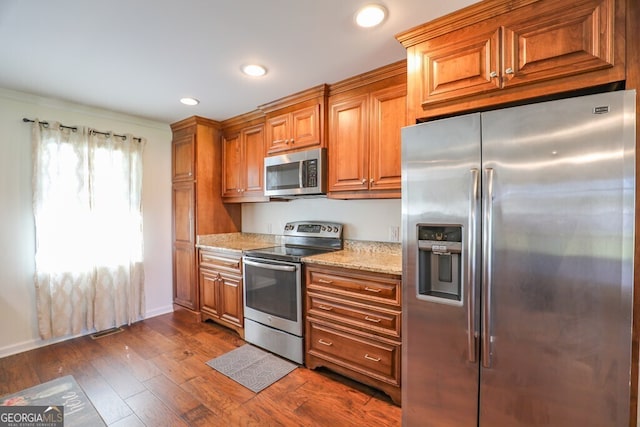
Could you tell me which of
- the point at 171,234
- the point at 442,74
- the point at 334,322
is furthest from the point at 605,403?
the point at 171,234

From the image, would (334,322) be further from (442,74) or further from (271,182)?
(442,74)

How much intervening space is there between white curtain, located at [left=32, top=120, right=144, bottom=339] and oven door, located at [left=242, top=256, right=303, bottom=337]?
1.56m

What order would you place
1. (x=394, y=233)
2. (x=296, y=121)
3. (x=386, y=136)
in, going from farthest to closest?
(x=296, y=121)
(x=394, y=233)
(x=386, y=136)

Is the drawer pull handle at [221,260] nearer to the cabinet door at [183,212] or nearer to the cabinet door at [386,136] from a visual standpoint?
the cabinet door at [183,212]

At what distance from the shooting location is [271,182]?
2955 millimetres

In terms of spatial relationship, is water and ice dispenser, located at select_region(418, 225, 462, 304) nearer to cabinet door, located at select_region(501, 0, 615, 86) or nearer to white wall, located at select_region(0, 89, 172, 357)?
cabinet door, located at select_region(501, 0, 615, 86)

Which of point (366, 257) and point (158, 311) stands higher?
point (366, 257)

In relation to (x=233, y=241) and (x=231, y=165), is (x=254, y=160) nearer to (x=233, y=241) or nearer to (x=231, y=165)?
(x=231, y=165)

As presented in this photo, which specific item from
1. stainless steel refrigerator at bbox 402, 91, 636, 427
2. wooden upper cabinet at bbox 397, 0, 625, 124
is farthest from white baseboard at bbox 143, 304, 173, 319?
wooden upper cabinet at bbox 397, 0, 625, 124

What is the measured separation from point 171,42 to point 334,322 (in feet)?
7.46

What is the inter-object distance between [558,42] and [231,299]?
319 cm

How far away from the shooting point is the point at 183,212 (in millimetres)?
3572

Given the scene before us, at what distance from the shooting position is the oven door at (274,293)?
244 centimetres

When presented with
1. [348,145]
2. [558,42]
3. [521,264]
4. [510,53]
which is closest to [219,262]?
[348,145]
